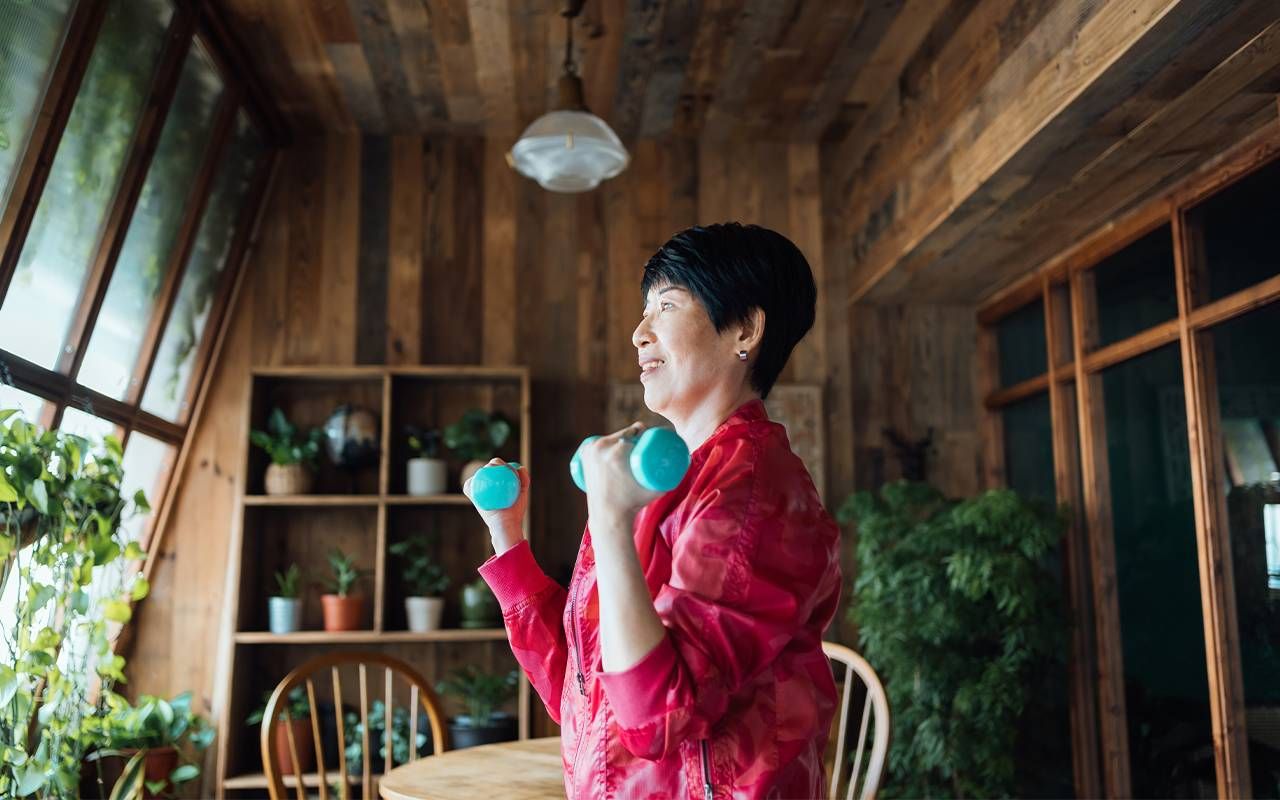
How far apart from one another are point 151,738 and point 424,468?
49.4 inches

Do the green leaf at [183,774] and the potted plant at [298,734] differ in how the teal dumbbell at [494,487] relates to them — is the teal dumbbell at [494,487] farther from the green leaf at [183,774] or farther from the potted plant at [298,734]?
the potted plant at [298,734]

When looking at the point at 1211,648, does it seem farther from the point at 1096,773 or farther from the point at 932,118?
the point at 932,118

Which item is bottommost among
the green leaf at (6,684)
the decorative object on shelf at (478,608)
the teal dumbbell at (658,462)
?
the green leaf at (6,684)

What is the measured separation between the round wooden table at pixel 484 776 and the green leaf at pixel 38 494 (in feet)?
3.64

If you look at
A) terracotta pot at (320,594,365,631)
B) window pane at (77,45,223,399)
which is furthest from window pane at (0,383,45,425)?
terracotta pot at (320,594,365,631)

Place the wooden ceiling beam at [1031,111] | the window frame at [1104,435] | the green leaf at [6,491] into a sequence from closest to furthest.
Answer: the wooden ceiling beam at [1031,111] → the green leaf at [6,491] → the window frame at [1104,435]

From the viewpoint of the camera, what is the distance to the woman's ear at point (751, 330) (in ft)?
3.86

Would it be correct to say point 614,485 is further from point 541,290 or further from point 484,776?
point 541,290

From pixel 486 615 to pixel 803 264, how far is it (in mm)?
2911

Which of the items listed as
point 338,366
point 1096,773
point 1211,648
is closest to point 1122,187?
point 1211,648

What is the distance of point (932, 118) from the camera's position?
3424 millimetres

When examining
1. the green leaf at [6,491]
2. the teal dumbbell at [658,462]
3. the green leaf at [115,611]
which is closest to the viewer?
the teal dumbbell at [658,462]

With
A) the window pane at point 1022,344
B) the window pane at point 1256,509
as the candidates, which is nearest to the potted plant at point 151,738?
the window pane at point 1256,509

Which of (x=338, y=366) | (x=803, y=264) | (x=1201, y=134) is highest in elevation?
(x=1201, y=134)
